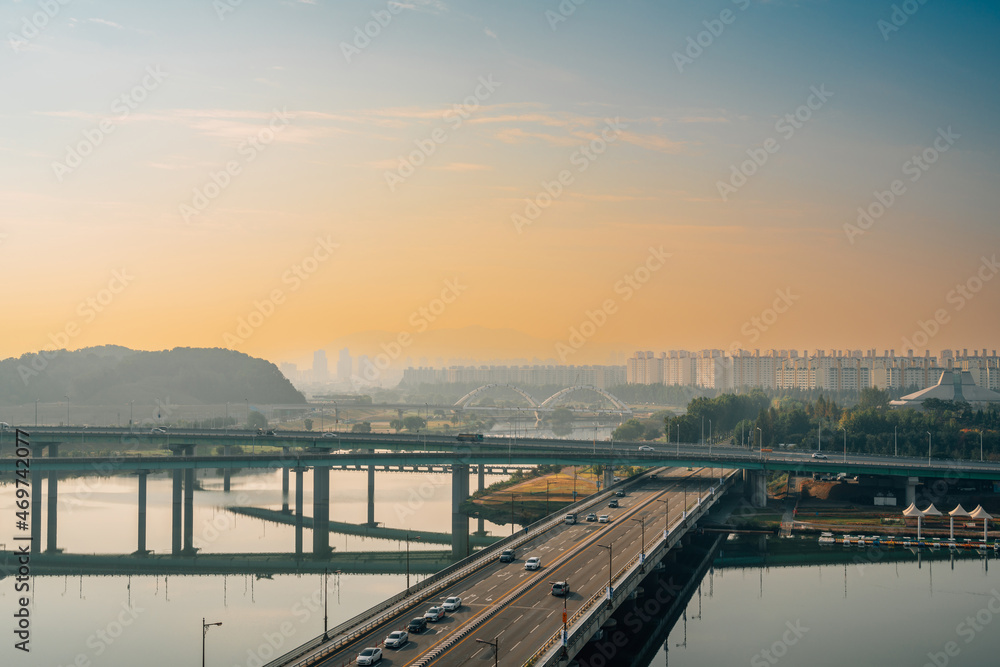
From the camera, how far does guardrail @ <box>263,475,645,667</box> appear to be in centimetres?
3381

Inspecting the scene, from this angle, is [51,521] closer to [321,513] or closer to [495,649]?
[321,513]

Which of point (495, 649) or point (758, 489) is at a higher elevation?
point (495, 649)

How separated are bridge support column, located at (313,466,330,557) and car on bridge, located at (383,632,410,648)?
3648 centimetres

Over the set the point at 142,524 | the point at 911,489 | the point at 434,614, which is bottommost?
the point at 142,524

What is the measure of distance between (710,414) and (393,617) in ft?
349

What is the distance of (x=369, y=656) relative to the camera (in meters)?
32.7

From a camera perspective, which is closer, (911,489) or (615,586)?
(615,586)

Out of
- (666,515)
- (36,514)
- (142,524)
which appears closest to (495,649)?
(666,515)

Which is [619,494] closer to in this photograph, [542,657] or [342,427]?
[542,657]

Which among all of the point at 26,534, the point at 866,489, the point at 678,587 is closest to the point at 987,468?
the point at 866,489

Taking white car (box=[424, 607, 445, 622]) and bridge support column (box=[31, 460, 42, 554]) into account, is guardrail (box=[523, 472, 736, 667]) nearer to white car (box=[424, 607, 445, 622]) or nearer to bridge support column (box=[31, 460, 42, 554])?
white car (box=[424, 607, 445, 622])

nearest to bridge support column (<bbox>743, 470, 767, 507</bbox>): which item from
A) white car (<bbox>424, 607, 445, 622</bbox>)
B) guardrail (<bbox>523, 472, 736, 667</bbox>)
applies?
guardrail (<bbox>523, 472, 736, 667</bbox>)

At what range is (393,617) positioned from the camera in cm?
3903

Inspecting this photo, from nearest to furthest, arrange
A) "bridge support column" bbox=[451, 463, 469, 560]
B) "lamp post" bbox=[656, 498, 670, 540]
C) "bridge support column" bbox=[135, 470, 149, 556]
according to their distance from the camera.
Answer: "lamp post" bbox=[656, 498, 670, 540]
"bridge support column" bbox=[135, 470, 149, 556]
"bridge support column" bbox=[451, 463, 469, 560]
